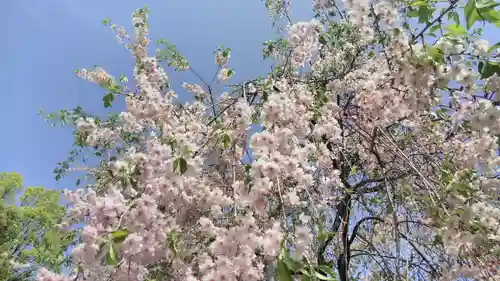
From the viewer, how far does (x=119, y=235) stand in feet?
4.55

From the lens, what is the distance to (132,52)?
327 centimetres

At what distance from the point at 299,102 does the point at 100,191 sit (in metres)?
1.19

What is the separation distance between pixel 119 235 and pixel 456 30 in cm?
161

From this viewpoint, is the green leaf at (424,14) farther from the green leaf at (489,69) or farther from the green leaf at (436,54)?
the green leaf at (489,69)

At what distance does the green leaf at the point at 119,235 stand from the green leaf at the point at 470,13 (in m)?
1.55

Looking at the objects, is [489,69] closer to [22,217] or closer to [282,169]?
[282,169]

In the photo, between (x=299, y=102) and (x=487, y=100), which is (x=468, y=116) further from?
(x=299, y=102)

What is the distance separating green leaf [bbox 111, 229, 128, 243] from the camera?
1.38m

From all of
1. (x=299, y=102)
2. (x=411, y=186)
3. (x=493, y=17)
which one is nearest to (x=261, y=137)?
(x=299, y=102)

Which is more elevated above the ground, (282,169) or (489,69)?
(489,69)

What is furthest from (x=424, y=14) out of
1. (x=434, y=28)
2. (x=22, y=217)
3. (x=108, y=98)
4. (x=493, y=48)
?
(x=22, y=217)

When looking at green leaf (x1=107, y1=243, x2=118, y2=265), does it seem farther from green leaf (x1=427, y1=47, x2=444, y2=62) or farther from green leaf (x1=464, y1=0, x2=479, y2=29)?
green leaf (x1=464, y1=0, x2=479, y2=29)

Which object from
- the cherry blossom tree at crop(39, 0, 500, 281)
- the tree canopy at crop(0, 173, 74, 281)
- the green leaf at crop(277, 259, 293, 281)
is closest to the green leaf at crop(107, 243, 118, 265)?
the cherry blossom tree at crop(39, 0, 500, 281)

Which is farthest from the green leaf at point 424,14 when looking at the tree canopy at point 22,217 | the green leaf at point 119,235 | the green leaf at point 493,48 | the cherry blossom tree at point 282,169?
the tree canopy at point 22,217
